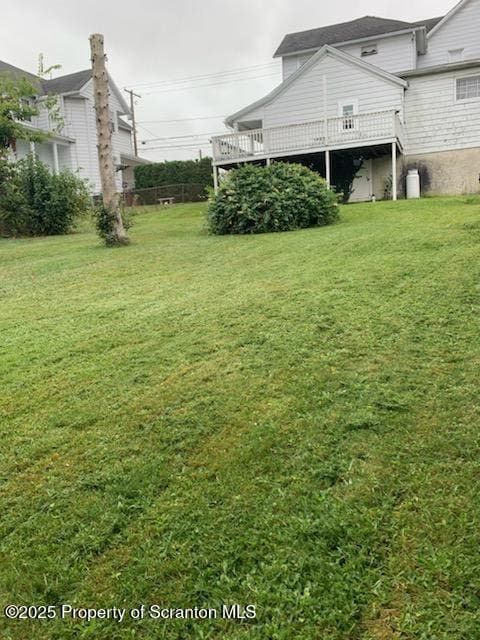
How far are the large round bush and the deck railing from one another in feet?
18.1

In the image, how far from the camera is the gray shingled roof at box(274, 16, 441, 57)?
824 inches

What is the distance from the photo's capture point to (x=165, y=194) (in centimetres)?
2525

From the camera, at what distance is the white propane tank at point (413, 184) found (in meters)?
17.2

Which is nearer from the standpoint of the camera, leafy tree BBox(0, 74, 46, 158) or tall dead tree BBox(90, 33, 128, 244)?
tall dead tree BBox(90, 33, 128, 244)

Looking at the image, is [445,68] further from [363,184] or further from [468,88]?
[363,184]

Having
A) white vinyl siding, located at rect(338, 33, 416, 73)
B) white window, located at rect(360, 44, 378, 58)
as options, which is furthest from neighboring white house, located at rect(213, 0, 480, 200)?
white window, located at rect(360, 44, 378, 58)

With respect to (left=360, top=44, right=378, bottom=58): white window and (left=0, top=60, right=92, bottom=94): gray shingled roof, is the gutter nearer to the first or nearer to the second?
(left=360, top=44, right=378, bottom=58): white window

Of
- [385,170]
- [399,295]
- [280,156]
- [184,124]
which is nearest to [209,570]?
[399,295]

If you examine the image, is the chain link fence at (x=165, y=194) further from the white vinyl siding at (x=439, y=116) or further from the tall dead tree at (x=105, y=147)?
the tall dead tree at (x=105, y=147)

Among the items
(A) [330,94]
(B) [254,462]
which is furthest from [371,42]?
(B) [254,462]

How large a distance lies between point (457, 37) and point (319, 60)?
6.81 meters

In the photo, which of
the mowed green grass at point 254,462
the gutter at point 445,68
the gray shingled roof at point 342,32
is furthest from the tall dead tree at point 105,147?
the gray shingled roof at point 342,32

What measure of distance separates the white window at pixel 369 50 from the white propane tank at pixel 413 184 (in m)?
7.19

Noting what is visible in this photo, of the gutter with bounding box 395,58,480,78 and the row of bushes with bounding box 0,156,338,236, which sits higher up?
the gutter with bounding box 395,58,480,78
